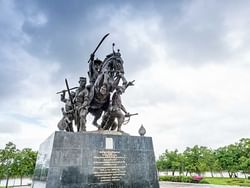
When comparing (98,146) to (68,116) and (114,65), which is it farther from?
(114,65)

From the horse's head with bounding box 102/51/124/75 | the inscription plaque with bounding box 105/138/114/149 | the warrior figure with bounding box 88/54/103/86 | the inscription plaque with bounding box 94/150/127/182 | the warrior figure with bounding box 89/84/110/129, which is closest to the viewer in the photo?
the inscription plaque with bounding box 94/150/127/182

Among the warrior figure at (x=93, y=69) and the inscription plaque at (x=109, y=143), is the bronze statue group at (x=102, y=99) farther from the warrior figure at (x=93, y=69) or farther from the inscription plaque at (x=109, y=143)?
the inscription plaque at (x=109, y=143)

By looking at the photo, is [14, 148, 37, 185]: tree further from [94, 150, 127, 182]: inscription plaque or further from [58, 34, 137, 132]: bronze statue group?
[94, 150, 127, 182]: inscription plaque

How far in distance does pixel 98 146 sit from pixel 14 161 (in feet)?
69.4

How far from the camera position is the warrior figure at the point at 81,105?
303 inches

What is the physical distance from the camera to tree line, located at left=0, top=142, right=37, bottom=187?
78.3 feet

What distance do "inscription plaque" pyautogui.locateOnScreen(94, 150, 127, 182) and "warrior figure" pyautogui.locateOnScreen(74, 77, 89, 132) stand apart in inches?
45.1

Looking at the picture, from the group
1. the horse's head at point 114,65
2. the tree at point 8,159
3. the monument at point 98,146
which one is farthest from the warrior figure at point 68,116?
the tree at point 8,159

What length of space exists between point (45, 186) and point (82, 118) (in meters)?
2.28

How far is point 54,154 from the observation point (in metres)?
6.50

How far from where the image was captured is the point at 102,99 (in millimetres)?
8289

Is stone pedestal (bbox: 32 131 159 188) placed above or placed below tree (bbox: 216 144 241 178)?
below

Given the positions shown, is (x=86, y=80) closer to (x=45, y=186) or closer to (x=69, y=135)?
(x=69, y=135)

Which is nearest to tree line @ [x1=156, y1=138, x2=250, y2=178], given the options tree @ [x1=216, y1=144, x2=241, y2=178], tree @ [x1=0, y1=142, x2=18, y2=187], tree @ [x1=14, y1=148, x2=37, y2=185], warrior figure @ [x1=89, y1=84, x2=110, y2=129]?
tree @ [x1=216, y1=144, x2=241, y2=178]
